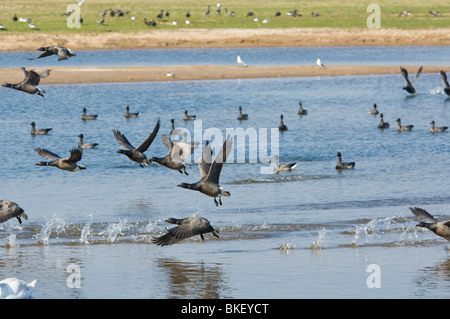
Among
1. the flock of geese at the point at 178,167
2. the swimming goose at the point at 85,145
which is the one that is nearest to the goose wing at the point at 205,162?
the flock of geese at the point at 178,167

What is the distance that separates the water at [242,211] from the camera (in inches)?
712

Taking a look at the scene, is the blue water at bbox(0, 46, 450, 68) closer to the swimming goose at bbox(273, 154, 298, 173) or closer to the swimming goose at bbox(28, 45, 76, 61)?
the swimming goose at bbox(273, 154, 298, 173)

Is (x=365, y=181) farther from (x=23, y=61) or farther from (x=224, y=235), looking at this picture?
(x=23, y=61)

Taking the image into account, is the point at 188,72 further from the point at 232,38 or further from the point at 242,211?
the point at 242,211

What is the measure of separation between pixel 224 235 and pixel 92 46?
51.9 meters

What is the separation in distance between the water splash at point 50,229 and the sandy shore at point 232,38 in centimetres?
4894

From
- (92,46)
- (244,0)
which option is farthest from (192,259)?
(244,0)

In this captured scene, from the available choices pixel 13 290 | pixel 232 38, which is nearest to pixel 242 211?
pixel 13 290

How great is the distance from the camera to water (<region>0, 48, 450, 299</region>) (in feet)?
59.4

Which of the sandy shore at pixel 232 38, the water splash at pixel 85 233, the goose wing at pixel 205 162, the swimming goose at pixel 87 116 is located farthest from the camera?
the sandy shore at pixel 232 38

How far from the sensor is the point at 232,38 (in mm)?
75750

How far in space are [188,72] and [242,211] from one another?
34.6m

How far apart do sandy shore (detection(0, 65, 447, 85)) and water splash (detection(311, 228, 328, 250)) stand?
35.3 m

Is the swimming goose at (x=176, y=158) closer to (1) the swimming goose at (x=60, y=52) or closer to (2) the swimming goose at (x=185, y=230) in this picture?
(2) the swimming goose at (x=185, y=230)
